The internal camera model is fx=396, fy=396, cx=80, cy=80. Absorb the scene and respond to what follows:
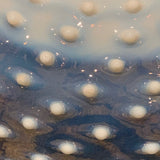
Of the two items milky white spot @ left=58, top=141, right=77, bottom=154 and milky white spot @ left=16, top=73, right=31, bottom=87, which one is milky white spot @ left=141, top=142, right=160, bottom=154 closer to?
milky white spot @ left=58, top=141, right=77, bottom=154

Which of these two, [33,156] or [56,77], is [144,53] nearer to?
[56,77]

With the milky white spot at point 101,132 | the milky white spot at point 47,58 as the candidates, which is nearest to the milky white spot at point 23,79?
the milky white spot at point 47,58

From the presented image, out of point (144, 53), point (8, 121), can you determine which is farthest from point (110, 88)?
point (8, 121)

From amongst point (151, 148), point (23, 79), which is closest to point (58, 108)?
point (23, 79)

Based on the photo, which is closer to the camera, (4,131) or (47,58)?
(47,58)

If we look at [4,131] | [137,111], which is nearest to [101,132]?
[137,111]

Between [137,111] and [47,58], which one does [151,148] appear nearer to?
[137,111]

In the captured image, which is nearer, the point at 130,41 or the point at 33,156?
the point at 130,41

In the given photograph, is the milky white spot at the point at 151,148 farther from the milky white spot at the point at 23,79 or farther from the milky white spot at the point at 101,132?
the milky white spot at the point at 23,79

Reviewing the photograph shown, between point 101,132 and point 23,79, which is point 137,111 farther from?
point 23,79

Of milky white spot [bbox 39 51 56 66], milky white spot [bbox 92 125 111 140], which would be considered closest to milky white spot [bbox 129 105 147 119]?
milky white spot [bbox 92 125 111 140]

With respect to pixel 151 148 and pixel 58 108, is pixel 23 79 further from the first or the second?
pixel 151 148
